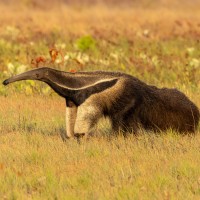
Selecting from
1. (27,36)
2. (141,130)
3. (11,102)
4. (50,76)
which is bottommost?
(27,36)

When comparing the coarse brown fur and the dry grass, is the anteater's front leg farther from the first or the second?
the dry grass

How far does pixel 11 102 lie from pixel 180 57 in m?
6.38

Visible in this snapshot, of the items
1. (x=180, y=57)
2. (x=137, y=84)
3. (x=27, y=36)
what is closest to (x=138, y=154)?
(x=137, y=84)

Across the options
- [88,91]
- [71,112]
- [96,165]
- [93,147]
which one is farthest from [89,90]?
[96,165]

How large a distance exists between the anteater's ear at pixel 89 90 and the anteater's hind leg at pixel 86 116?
0.30ft

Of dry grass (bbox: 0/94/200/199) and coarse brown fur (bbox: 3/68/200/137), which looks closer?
dry grass (bbox: 0/94/200/199)

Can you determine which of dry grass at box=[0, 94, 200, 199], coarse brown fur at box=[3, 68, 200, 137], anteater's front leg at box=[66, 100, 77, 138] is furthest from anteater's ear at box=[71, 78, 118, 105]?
dry grass at box=[0, 94, 200, 199]

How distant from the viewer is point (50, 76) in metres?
8.43

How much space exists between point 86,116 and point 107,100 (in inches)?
12.1

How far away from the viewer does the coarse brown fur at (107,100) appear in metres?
8.31

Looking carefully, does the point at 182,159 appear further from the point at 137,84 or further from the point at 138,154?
the point at 137,84

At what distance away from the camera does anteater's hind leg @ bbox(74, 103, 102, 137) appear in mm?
8273

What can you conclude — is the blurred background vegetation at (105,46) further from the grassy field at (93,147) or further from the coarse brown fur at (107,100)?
the coarse brown fur at (107,100)

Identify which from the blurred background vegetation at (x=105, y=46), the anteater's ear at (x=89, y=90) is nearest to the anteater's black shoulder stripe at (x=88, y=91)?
the anteater's ear at (x=89, y=90)
